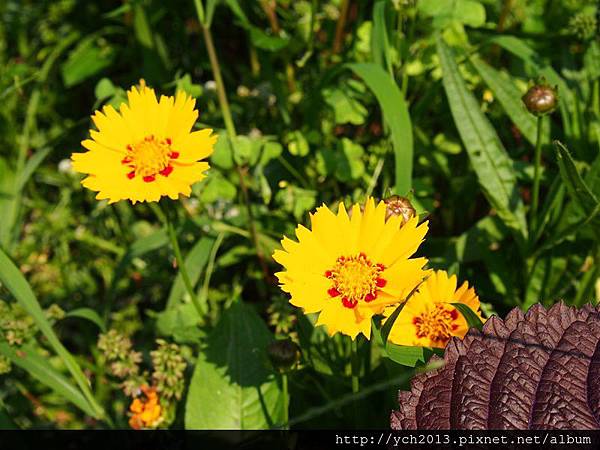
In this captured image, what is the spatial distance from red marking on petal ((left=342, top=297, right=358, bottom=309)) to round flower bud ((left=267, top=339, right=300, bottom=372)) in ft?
0.55

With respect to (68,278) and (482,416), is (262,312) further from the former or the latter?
(482,416)

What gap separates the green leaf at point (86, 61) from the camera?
2.52 m

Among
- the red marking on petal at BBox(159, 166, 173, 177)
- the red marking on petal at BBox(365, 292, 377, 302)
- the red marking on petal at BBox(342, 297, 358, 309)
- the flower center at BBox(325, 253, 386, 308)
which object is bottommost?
the red marking on petal at BBox(342, 297, 358, 309)

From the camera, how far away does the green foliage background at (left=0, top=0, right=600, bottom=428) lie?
5.70 ft

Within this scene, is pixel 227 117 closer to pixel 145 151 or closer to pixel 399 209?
pixel 145 151

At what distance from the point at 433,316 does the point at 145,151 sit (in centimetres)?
67

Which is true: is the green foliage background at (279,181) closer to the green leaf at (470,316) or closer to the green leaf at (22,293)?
the green leaf at (22,293)

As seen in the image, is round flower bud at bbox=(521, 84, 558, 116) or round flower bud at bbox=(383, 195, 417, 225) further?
round flower bud at bbox=(521, 84, 558, 116)

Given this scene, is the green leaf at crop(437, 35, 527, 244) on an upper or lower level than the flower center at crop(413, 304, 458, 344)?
upper

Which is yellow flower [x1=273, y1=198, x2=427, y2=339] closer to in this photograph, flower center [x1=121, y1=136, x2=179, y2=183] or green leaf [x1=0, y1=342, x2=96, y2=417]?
flower center [x1=121, y1=136, x2=179, y2=183]

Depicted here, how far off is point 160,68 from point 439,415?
157 cm

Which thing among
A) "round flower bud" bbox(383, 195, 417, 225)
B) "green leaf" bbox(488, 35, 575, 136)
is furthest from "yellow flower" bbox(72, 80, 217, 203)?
"green leaf" bbox(488, 35, 575, 136)

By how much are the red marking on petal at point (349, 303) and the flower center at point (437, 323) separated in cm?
24

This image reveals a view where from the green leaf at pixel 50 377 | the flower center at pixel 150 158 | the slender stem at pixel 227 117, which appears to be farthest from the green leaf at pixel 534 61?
the green leaf at pixel 50 377
